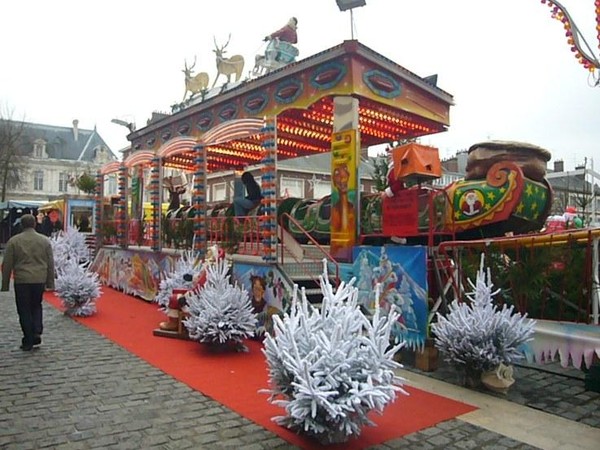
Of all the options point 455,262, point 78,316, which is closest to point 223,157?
point 78,316

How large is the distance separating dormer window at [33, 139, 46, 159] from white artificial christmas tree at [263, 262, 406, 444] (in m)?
58.5

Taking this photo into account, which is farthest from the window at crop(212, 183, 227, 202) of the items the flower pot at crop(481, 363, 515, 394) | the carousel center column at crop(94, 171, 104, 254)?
the flower pot at crop(481, 363, 515, 394)

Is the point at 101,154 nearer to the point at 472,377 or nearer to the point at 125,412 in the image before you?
the point at 125,412

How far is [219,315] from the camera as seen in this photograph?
6.84 metres

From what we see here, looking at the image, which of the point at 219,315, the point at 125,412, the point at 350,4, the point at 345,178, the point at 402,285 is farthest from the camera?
the point at 350,4

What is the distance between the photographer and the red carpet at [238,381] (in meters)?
4.38

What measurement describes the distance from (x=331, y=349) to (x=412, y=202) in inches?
173

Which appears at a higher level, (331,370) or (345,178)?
(345,178)

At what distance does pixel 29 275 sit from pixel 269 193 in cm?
367

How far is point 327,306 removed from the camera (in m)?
4.23

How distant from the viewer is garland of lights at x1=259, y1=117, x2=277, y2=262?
26.3 ft

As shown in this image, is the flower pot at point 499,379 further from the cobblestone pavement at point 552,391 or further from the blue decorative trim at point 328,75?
the blue decorative trim at point 328,75

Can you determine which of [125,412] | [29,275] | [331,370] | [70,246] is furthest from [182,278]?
[70,246]

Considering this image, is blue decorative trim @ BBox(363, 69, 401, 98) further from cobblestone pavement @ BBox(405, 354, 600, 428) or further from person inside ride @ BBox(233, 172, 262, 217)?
cobblestone pavement @ BBox(405, 354, 600, 428)
